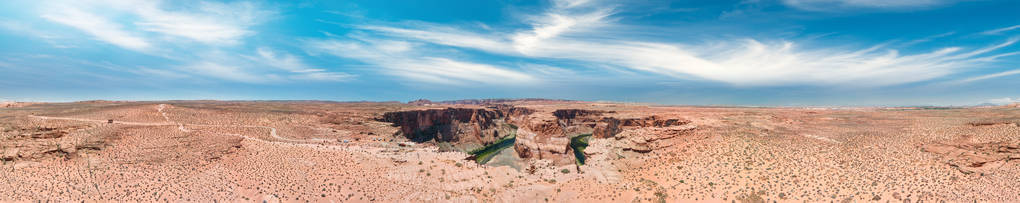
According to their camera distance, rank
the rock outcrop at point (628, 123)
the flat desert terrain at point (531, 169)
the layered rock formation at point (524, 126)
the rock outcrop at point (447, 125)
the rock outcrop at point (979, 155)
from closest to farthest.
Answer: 1. the flat desert terrain at point (531, 169)
2. the rock outcrop at point (979, 155)
3. the layered rock formation at point (524, 126)
4. the rock outcrop at point (628, 123)
5. the rock outcrop at point (447, 125)

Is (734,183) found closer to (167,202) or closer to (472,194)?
(472,194)

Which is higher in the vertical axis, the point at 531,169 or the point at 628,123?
the point at 628,123

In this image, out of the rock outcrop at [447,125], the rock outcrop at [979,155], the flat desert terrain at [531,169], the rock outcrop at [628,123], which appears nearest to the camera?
the flat desert terrain at [531,169]

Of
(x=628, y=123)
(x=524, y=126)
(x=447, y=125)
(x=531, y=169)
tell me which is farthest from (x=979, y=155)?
(x=447, y=125)

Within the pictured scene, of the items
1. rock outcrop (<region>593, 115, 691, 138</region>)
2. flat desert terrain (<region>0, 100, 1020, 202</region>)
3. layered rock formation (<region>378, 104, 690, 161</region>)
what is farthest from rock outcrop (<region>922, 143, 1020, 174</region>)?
rock outcrop (<region>593, 115, 691, 138</region>)

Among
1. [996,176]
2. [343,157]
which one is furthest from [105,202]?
[996,176]

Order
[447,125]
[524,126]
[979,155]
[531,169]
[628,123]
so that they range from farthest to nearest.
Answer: [447,125] → [628,123] → [524,126] → [531,169] → [979,155]

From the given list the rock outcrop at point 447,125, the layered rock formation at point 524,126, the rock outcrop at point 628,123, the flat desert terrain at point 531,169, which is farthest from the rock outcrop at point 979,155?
the rock outcrop at point 447,125

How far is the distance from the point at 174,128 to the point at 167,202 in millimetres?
19524

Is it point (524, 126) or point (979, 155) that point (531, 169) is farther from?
point (979, 155)

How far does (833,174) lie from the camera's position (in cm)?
2034

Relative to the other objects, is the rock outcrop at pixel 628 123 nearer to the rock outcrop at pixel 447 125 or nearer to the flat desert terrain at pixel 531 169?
the flat desert terrain at pixel 531 169

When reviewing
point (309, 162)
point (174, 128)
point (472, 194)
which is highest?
point (174, 128)

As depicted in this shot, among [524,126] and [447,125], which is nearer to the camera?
[524,126]
